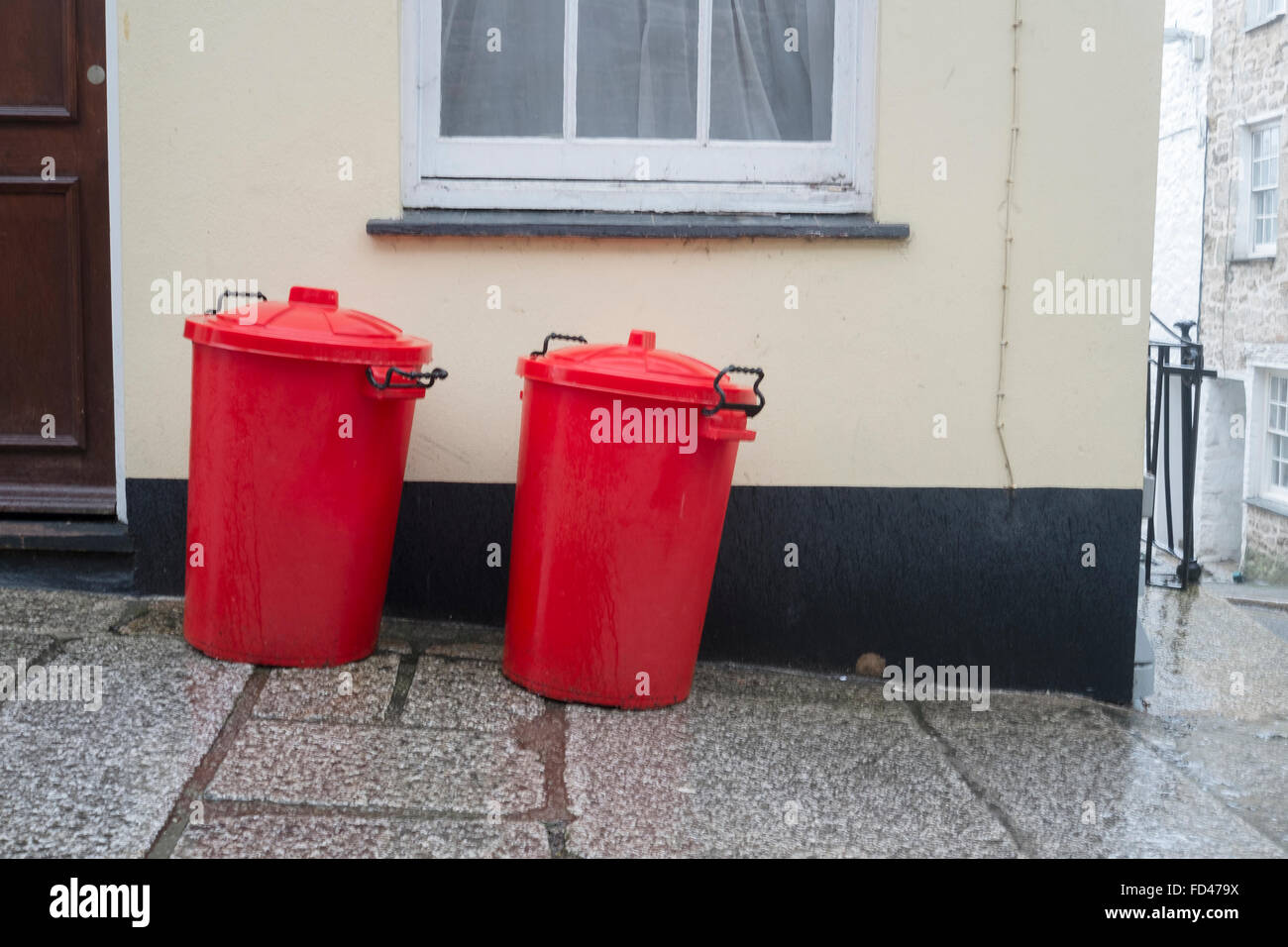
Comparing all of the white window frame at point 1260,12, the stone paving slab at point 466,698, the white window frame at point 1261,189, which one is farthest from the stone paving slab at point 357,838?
the white window frame at point 1260,12

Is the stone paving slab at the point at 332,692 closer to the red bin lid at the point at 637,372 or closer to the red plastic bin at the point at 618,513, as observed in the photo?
the red plastic bin at the point at 618,513

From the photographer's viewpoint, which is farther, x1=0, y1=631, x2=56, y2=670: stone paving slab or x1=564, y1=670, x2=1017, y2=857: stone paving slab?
x1=0, y1=631, x2=56, y2=670: stone paving slab

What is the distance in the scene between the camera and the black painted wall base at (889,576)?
3.94m

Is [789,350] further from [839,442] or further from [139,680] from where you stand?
[139,680]

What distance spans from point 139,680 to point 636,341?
1594 mm

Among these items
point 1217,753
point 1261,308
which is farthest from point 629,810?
point 1261,308

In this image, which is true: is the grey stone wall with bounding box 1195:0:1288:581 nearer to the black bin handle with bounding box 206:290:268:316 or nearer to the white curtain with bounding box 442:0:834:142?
the white curtain with bounding box 442:0:834:142

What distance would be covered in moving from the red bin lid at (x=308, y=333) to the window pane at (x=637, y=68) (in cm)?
108

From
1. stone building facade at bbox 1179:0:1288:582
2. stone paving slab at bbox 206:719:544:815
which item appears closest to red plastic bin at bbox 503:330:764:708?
stone paving slab at bbox 206:719:544:815

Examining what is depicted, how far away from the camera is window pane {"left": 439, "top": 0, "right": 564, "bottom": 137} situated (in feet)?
12.8

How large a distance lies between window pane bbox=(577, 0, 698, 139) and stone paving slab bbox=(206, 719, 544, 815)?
6.53 feet

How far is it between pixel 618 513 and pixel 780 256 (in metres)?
1.10

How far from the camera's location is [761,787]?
9.87 feet

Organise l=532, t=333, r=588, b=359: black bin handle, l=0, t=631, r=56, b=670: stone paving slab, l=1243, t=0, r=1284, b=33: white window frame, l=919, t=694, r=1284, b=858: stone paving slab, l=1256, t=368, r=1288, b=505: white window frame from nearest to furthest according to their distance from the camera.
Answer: l=919, t=694, r=1284, b=858: stone paving slab → l=0, t=631, r=56, b=670: stone paving slab → l=532, t=333, r=588, b=359: black bin handle → l=1243, t=0, r=1284, b=33: white window frame → l=1256, t=368, r=1288, b=505: white window frame
